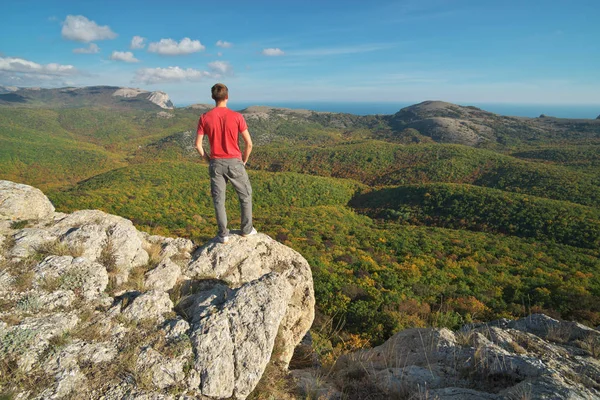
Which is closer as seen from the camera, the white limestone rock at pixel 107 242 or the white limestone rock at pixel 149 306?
the white limestone rock at pixel 149 306

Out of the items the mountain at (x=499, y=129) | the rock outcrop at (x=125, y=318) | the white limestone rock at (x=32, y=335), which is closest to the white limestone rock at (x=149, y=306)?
the rock outcrop at (x=125, y=318)

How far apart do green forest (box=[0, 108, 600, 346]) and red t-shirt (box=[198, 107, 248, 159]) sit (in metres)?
3.06

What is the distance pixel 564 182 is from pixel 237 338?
64.5 metres

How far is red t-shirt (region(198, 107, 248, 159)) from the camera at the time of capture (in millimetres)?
6246

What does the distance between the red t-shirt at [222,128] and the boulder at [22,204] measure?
4.87 meters

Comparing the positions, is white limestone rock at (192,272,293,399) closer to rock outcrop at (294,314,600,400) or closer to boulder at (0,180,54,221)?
rock outcrop at (294,314,600,400)

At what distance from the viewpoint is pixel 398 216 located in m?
42.7

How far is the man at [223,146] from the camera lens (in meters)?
6.24

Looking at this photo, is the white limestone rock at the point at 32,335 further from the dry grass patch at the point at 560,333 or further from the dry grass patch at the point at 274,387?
the dry grass patch at the point at 560,333

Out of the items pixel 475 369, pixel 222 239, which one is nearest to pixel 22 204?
pixel 222 239

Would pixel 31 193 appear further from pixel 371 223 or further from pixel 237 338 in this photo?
pixel 371 223

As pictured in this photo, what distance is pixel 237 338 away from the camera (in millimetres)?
4148

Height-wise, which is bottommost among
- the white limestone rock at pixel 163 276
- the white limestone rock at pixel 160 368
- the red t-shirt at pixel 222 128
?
the white limestone rock at pixel 163 276

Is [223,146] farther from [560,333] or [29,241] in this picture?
[560,333]
